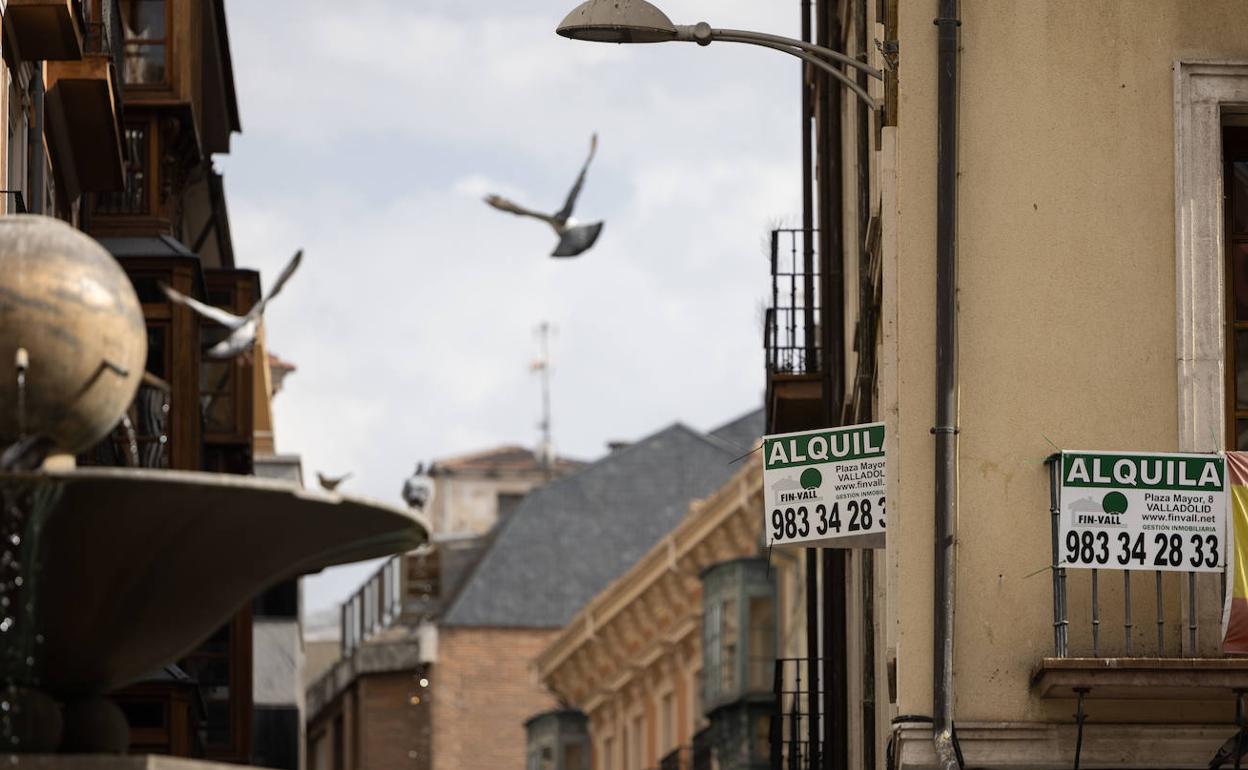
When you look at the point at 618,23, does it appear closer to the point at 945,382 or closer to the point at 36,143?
the point at 945,382

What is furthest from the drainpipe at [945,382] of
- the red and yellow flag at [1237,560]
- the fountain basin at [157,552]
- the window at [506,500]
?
the window at [506,500]

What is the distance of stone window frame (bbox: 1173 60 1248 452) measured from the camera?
58.6 feet

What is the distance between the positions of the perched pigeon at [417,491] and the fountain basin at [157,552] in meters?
71.8

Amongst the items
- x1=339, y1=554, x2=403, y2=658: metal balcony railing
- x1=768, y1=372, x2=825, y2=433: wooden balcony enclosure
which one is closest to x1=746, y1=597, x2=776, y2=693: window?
x1=768, y1=372, x2=825, y2=433: wooden balcony enclosure

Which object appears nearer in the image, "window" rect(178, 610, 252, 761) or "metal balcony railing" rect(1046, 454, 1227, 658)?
"metal balcony railing" rect(1046, 454, 1227, 658)

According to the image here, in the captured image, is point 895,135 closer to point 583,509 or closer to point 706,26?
point 706,26

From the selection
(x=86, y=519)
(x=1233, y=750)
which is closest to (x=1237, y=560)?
(x=1233, y=750)

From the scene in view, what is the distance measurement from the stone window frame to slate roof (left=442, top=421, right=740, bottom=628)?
69.7 metres

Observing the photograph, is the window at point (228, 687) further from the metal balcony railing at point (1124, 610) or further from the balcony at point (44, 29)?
the metal balcony railing at point (1124, 610)

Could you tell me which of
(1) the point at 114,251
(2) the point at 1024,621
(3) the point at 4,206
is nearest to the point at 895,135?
(2) the point at 1024,621

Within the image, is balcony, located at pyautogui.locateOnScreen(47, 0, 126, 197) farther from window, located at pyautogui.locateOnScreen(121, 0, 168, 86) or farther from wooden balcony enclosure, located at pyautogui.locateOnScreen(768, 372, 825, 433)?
wooden balcony enclosure, located at pyautogui.locateOnScreen(768, 372, 825, 433)

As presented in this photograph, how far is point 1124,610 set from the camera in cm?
1747

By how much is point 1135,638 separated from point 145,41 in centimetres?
1991

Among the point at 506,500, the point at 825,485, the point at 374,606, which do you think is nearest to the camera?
the point at 825,485
